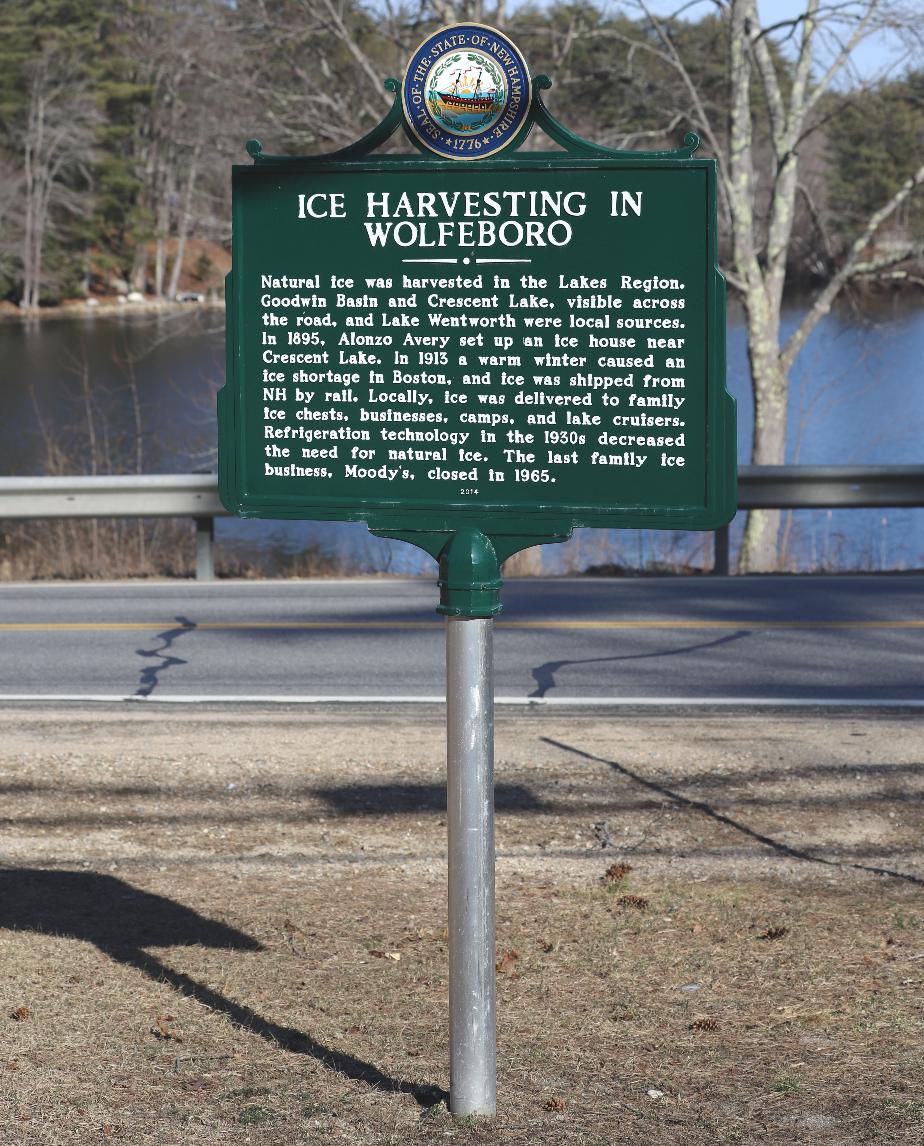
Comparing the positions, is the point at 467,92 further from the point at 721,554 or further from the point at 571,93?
the point at 571,93

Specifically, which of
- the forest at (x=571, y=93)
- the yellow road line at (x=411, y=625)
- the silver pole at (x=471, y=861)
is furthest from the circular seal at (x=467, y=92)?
the forest at (x=571, y=93)

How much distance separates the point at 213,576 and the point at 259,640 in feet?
11.3

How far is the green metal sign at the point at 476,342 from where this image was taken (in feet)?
12.4

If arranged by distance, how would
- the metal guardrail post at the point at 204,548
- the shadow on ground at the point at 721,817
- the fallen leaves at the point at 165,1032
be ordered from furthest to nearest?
the metal guardrail post at the point at 204,548 < the shadow on ground at the point at 721,817 < the fallen leaves at the point at 165,1032

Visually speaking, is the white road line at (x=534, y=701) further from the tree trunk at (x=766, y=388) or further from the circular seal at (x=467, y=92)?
the tree trunk at (x=766, y=388)

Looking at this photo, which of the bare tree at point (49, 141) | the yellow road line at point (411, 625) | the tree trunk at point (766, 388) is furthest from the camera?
the bare tree at point (49, 141)

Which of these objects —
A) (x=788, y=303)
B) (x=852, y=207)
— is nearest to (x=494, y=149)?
(x=852, y=207)

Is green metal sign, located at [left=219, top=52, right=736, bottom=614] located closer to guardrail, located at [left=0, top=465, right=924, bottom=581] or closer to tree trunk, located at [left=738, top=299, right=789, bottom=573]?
guardrail, located at [left=0, top=465, right=924, bottom=581]

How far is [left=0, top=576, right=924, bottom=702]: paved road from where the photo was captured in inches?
378

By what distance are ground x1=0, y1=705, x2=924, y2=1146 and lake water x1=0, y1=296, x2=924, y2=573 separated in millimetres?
9393

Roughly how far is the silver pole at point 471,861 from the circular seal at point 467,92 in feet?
3.75

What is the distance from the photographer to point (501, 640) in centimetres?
1096

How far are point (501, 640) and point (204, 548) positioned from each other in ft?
14.5

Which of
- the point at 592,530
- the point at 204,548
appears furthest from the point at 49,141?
the point at 204,548
